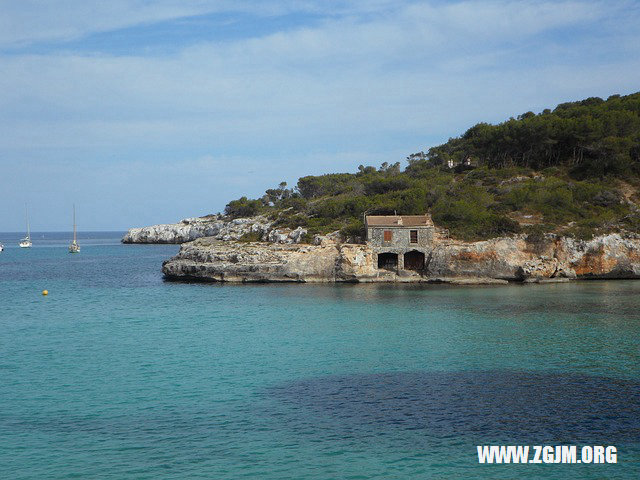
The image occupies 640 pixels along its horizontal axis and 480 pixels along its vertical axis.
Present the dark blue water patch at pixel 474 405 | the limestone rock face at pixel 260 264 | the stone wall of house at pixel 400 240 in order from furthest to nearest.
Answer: the stone wall of house at pixel 400 240, the limestone rock face at pixel 260 264, the dark blue water patch at pixel 474 405

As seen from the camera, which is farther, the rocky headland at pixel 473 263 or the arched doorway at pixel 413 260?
the arched doorway at pixel 413 260

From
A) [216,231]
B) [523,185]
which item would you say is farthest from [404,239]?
[216,231]

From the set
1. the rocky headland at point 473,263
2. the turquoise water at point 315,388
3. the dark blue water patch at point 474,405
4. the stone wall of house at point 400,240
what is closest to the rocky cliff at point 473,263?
the rocky headland at point 473,263

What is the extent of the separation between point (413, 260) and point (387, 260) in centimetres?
240

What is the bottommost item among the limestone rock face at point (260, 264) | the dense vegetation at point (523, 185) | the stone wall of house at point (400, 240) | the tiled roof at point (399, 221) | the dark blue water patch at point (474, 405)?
the dark blue water patch at point (474, 405)

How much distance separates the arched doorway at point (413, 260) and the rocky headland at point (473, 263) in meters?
1.46

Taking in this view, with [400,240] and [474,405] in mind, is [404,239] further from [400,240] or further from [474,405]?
[474,405]

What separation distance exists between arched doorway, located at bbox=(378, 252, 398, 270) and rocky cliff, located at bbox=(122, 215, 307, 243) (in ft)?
27.3

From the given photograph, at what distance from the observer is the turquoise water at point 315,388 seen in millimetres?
13578

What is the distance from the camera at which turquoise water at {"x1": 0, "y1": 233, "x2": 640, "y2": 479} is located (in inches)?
535

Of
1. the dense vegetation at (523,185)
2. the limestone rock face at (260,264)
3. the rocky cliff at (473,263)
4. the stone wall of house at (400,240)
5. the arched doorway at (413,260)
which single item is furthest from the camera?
the dense vegetation at (523,185)

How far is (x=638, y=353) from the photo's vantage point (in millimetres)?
22891

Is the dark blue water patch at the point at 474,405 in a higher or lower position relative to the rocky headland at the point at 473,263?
lower

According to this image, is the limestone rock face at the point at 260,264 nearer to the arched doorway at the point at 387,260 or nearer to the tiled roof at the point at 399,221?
the tiled roof at the point at 399,221
